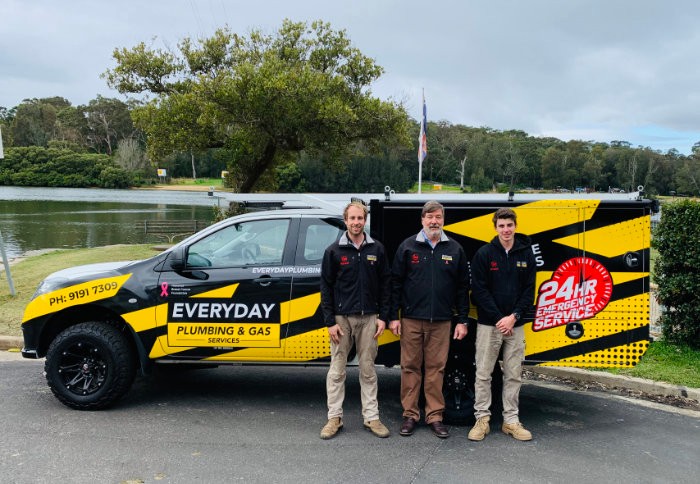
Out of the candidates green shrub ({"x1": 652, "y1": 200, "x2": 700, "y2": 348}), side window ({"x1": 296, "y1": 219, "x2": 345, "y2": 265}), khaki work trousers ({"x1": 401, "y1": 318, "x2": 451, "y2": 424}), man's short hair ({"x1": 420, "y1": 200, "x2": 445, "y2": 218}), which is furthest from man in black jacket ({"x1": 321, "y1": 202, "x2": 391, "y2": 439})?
green shrub ({"x1": 652, "y1": 200, "x2": 700, "y2": 348})

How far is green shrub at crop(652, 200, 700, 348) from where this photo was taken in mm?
6742

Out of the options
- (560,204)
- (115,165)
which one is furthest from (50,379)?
(115,165)

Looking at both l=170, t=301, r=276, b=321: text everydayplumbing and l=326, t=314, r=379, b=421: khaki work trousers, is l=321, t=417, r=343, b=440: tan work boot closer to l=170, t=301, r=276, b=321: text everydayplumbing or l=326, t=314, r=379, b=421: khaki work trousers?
l=326, t=314, r=379, b=421: khaki work trousers

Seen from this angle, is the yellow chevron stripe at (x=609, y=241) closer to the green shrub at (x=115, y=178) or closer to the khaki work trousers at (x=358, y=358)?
the khaki work trousers at (x=358, y=358)

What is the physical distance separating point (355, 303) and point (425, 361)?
800mm

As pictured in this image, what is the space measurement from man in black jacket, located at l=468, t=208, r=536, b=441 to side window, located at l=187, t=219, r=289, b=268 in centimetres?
182

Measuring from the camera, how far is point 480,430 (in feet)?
16.0

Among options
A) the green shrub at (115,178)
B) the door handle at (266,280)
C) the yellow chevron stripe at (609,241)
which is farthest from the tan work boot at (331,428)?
the green shrub at (115,178)

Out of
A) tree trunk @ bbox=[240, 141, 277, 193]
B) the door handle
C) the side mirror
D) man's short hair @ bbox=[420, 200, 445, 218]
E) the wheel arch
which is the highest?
tree trunk @ bbox=[240, 141, 277, 193]

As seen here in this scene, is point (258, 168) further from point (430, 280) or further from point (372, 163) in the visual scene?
point (372, 163)

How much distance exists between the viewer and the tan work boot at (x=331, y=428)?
4797mm

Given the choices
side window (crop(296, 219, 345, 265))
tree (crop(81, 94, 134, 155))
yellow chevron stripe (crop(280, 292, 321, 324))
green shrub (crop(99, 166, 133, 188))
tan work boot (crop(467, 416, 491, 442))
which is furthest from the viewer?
tree (crop(81, 94, 134, 155))

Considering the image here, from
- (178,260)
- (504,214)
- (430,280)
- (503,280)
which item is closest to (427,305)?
(430,280)

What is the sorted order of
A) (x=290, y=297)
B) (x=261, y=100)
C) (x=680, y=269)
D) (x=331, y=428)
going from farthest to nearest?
(x=261, y=100)
(x=680, y=269)
(x=290, y=297)
(x=331, y=428)
